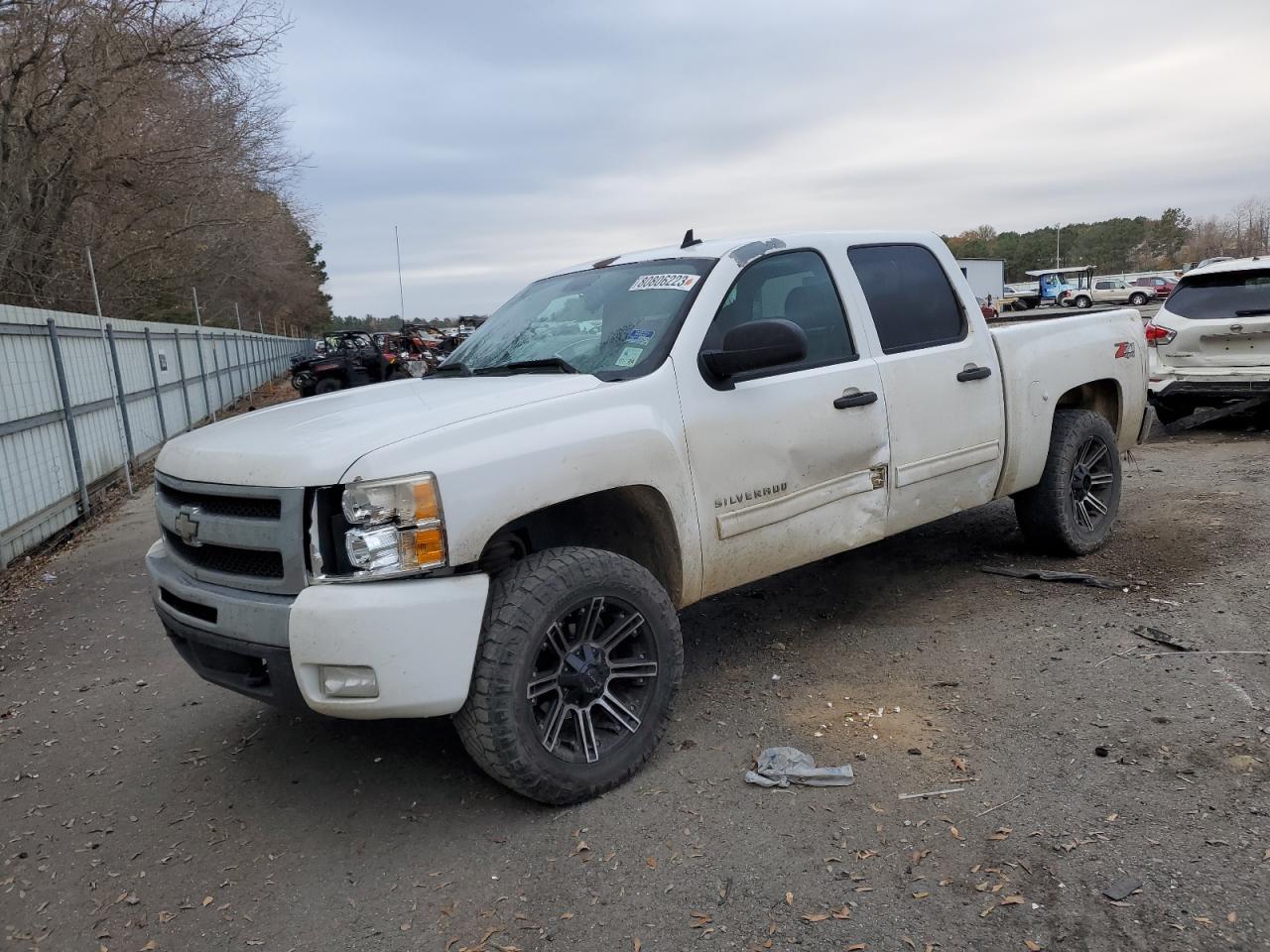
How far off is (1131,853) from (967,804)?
0.48 metres

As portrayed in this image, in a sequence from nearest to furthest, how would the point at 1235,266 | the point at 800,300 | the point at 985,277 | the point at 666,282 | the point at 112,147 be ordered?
1. the point at 666,282
2. the point at 800,300
3. the point at 1235,266
4. the point at 112,147
5. the point at 985,277

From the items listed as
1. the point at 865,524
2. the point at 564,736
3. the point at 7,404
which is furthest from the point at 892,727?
the point at 7,404

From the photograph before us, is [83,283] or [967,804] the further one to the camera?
[83,283]

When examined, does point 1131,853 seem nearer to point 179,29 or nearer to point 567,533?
point 567,533

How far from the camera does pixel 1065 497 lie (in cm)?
521

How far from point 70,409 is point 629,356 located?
7725mm

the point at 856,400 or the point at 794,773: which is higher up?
the point at 856,400

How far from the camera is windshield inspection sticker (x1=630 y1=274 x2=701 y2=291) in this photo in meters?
3.83

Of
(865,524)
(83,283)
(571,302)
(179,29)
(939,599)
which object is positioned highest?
(179,29)

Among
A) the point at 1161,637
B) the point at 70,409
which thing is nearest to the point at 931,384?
the point at 1161,637

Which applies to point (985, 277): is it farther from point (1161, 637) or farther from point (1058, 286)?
point (1161, 637)

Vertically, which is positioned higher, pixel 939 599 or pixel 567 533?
pixel 567 533

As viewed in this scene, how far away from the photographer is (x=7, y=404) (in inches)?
296

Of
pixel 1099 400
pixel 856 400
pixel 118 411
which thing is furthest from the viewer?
pixel 118 411
